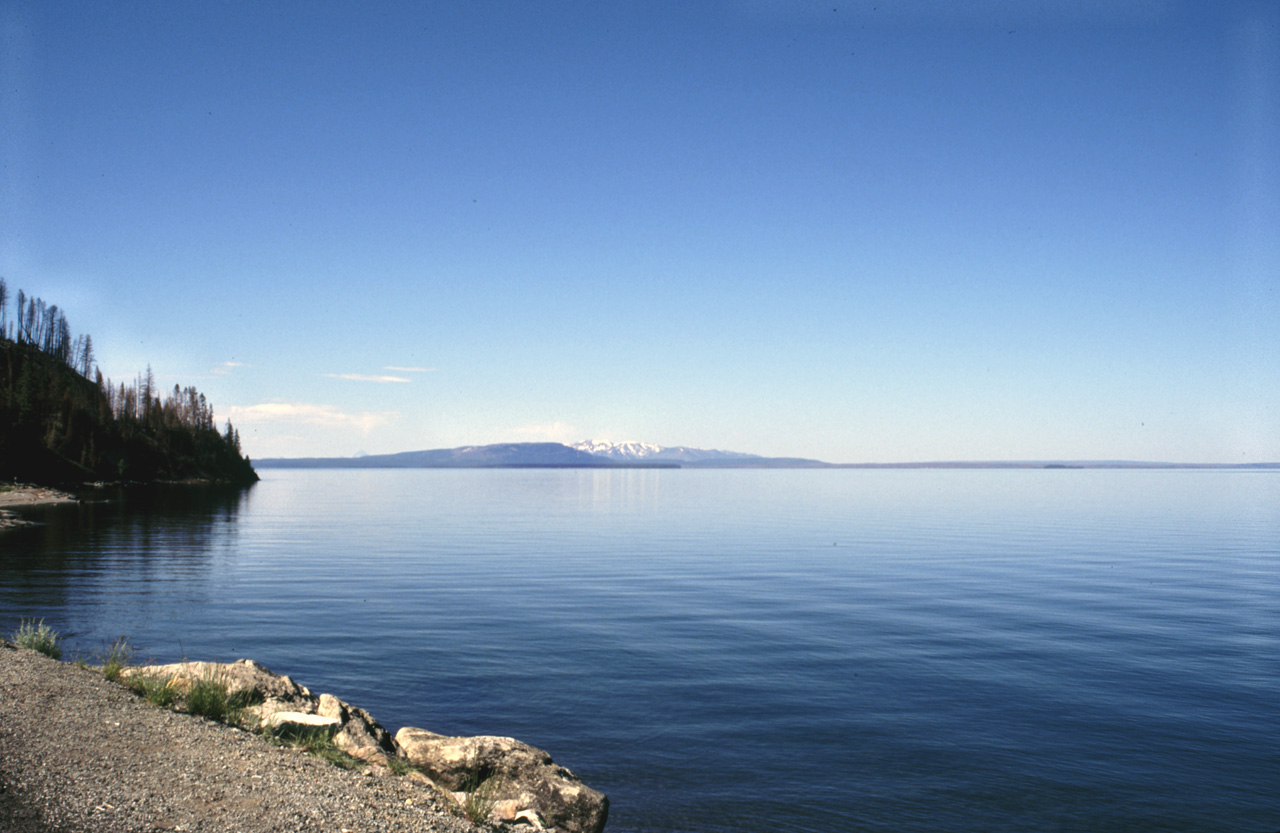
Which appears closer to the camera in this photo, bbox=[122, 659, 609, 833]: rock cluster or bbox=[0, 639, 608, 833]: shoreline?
bbox=[0, 639, 608, 833]: shoreline

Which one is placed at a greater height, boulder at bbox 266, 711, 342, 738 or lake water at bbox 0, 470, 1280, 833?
boulder at bbox 266, 711, 342, 738

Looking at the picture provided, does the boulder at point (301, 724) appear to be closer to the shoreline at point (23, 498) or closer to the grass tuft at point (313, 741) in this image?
the grass tuft at point (313, 741)

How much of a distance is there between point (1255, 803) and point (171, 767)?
676 inches

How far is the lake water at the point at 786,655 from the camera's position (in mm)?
13984

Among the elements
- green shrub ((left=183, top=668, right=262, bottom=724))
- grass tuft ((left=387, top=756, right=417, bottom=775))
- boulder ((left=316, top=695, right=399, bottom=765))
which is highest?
green shrub ((left=183, top=668, right=262, bottom=724))

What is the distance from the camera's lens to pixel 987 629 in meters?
26.9

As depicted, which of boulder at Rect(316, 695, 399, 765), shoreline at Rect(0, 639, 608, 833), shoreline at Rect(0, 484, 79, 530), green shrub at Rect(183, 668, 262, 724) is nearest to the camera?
shoreline at Rect(0, 639, 608, 833)

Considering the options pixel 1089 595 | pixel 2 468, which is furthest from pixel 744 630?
pixel 2 468

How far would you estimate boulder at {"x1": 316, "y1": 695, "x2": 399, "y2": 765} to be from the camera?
1301cm

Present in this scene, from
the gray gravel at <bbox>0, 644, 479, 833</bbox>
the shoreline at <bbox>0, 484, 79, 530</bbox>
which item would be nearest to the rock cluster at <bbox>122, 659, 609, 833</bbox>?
the gray gravel at <bbox>0, 644, 479, 833</bbox>

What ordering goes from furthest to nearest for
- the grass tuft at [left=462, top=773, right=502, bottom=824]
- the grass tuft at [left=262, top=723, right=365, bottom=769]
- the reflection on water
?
the reflection on water, the grass tuft at [left=262, top=723, right=365, bottom=769], the grass tuft at [left=462, top=773, right=502, bottom=824]

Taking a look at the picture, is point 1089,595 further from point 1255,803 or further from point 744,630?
point 1255,803

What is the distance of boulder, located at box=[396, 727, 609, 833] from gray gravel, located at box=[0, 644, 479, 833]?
3.58 ft

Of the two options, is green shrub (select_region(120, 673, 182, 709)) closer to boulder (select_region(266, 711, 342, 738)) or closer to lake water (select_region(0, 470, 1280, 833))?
boulder (select_region(266, 711, 342, 738))
